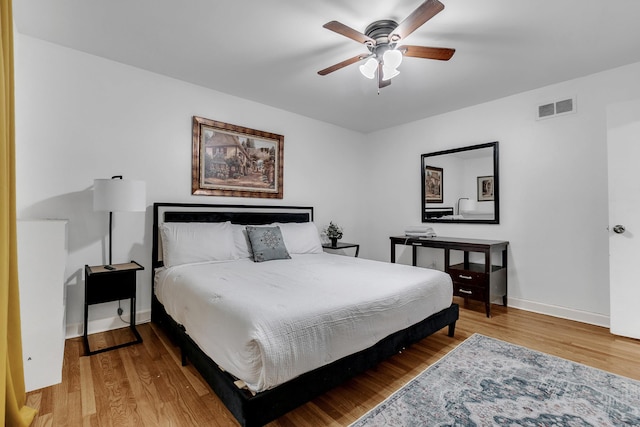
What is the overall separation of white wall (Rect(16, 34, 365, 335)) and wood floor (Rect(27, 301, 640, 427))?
0.82 metres

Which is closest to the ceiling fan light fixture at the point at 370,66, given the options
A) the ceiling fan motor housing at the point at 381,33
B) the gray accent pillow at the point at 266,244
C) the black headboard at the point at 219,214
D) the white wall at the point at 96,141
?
the ceiling fan motor housing at the point at 381,33

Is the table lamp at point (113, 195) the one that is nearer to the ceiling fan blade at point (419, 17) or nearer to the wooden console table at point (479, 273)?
the ceiling fan blade at point (419, 17)

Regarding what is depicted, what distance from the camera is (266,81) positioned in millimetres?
3297

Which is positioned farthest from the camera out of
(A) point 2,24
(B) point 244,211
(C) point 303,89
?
(B) point 244,211

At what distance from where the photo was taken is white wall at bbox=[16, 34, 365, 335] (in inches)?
99.3

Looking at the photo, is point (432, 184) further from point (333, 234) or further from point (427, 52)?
point (427, 52)

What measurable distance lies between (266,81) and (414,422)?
3264 mm

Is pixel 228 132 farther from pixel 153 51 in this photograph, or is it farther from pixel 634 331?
pixel 634 331

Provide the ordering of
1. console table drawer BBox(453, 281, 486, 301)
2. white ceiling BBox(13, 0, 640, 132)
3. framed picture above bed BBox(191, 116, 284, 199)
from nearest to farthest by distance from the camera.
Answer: white ceiling BBox(13, 0, 640, 132)
console table drawer BBox(453, 281, 486, 301)
framed picture above bed BBox(191, 116, 284, 199)

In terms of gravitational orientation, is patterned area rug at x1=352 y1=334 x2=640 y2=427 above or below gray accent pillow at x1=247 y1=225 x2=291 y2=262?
below

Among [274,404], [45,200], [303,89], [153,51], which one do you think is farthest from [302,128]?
[274,404]

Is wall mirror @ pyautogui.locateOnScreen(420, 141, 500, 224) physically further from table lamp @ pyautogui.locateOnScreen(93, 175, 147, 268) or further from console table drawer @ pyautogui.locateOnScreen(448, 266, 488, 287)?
table lamp @ pyautogui.locateOnScreen(93, 175, 147, 268)

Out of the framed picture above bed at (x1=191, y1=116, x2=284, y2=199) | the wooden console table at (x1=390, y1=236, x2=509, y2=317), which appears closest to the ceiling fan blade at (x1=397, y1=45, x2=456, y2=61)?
the wooden console table at (x1=390, y1=236, x2=509, y2=317)

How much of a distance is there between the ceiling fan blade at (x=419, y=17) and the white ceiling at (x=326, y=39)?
0.61 feet
